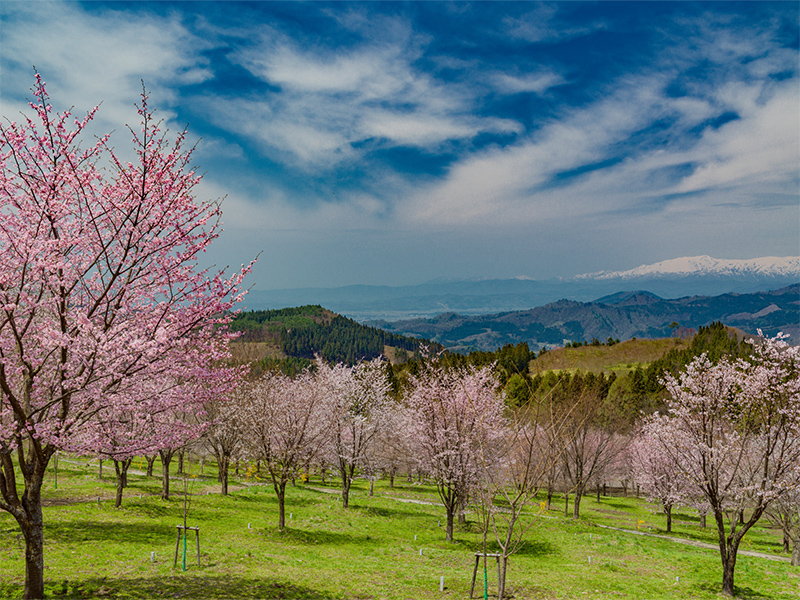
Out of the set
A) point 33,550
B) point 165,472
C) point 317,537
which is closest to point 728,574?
point 317,537

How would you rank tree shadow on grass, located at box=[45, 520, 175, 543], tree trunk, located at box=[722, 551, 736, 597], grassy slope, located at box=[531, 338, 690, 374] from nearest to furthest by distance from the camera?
tree trunk, located at box=[722, 551, 736, 597], tree shadow on grass, located at box=[45, 520, 175, 543], grassy slope, located at box=[531, 338, 690, 374]

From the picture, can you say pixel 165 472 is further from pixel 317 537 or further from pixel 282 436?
pixel 317 537

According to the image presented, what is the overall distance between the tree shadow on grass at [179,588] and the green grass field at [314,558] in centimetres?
5

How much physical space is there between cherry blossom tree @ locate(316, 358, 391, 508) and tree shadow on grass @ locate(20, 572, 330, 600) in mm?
14071

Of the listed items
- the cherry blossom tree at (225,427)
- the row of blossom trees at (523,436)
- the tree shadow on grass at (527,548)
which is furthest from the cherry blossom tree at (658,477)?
the cherry blossom tree at (225,427)

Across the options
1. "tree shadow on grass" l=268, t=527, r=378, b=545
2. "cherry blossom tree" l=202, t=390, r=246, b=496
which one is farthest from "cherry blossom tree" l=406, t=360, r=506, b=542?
"cherry blossom tree" l=202, t=390, r=246, b=496

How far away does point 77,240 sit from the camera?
30.1ft

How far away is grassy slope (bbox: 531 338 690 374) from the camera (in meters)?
148

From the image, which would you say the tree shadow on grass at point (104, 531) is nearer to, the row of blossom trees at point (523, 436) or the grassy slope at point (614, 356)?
the row of blossom trees at point (523, 436)

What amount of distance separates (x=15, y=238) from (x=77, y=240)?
1.08 meters

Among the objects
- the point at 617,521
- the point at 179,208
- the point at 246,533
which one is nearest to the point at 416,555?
the point at 246,533

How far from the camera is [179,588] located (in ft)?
40.6

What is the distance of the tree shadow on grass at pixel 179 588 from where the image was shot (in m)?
11.3

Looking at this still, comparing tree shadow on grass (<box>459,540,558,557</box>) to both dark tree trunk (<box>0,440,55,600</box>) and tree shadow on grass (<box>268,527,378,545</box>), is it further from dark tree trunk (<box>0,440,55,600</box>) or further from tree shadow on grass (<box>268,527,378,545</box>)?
dark tree trunk (<box>0,440,55,600</box>)
